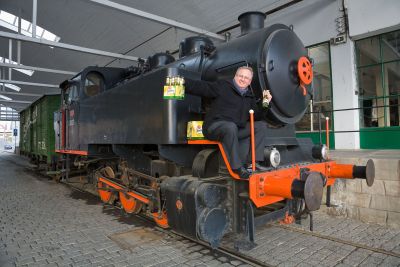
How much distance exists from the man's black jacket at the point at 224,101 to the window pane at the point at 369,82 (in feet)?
17.8

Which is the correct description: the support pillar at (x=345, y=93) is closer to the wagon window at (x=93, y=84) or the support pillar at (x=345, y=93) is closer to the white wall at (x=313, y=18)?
the white wall at (x=313, y=18)

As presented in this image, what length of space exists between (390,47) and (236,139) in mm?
6216

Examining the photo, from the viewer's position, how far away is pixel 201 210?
8.96 ft

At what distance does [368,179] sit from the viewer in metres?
3.20

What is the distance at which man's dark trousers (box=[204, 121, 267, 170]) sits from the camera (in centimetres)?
270

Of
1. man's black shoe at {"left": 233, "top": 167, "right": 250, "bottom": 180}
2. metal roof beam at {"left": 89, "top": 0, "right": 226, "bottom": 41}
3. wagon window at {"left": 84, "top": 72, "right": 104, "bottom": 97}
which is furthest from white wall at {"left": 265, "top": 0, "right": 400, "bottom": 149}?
wagon window at {"left": 84, "top": 72, "right": 104, "bottom": 97}

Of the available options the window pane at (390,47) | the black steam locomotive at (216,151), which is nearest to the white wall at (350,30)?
the window pane at (390,47)

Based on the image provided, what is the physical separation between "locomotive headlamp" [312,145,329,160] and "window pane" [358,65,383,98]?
438 cm

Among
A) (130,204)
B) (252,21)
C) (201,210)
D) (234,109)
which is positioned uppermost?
(252,21)

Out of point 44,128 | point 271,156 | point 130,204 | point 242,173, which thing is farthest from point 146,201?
point 44,128

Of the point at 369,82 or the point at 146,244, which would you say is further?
the point at 369,82

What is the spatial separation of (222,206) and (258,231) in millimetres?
1476

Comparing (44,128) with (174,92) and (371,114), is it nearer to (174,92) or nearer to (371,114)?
(174,92)

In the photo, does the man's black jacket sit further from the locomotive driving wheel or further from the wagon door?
the wagon door
